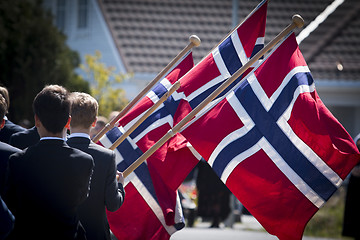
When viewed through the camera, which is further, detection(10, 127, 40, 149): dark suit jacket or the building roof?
the building roof

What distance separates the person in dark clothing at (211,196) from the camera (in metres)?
12.9

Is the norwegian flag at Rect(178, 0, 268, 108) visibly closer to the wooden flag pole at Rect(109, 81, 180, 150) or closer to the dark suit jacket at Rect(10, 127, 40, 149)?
the wooden flag pole at Rect(109, 81, 180, 150)

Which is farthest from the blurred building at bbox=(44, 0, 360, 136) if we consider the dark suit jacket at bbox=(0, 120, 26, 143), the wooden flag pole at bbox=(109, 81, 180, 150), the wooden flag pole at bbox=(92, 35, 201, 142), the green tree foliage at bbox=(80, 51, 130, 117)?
the dark suit jacket at bbox=(0, 120, 26, 143)

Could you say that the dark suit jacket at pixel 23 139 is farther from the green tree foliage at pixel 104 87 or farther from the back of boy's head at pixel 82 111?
the green tree foliage at pixel 104 87

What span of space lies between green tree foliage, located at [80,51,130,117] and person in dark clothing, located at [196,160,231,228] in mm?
4134

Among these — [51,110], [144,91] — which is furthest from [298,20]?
[51,110]

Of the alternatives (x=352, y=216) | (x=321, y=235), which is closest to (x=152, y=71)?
(x=321, y=235)

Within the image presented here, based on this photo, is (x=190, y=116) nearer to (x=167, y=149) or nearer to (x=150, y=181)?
(x=167, y=149)

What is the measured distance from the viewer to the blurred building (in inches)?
781

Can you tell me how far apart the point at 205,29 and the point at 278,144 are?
51.8ft

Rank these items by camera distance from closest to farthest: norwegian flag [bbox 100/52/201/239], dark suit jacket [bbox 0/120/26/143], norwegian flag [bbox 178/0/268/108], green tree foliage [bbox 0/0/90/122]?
1. dark suit jacket [bbox 0/120/26/143]
2. norwegian flag [bbox 100/52/201/239]
3. norwegian flag [bbox 178/0/268/108]
4. green tree foliage [bbox 0/0/90/122]

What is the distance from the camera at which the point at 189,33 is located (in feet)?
69.5

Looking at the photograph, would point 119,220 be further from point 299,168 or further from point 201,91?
point 299,168

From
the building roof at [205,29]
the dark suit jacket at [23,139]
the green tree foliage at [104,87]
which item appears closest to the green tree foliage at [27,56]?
the green tree foliage at [104,87]
